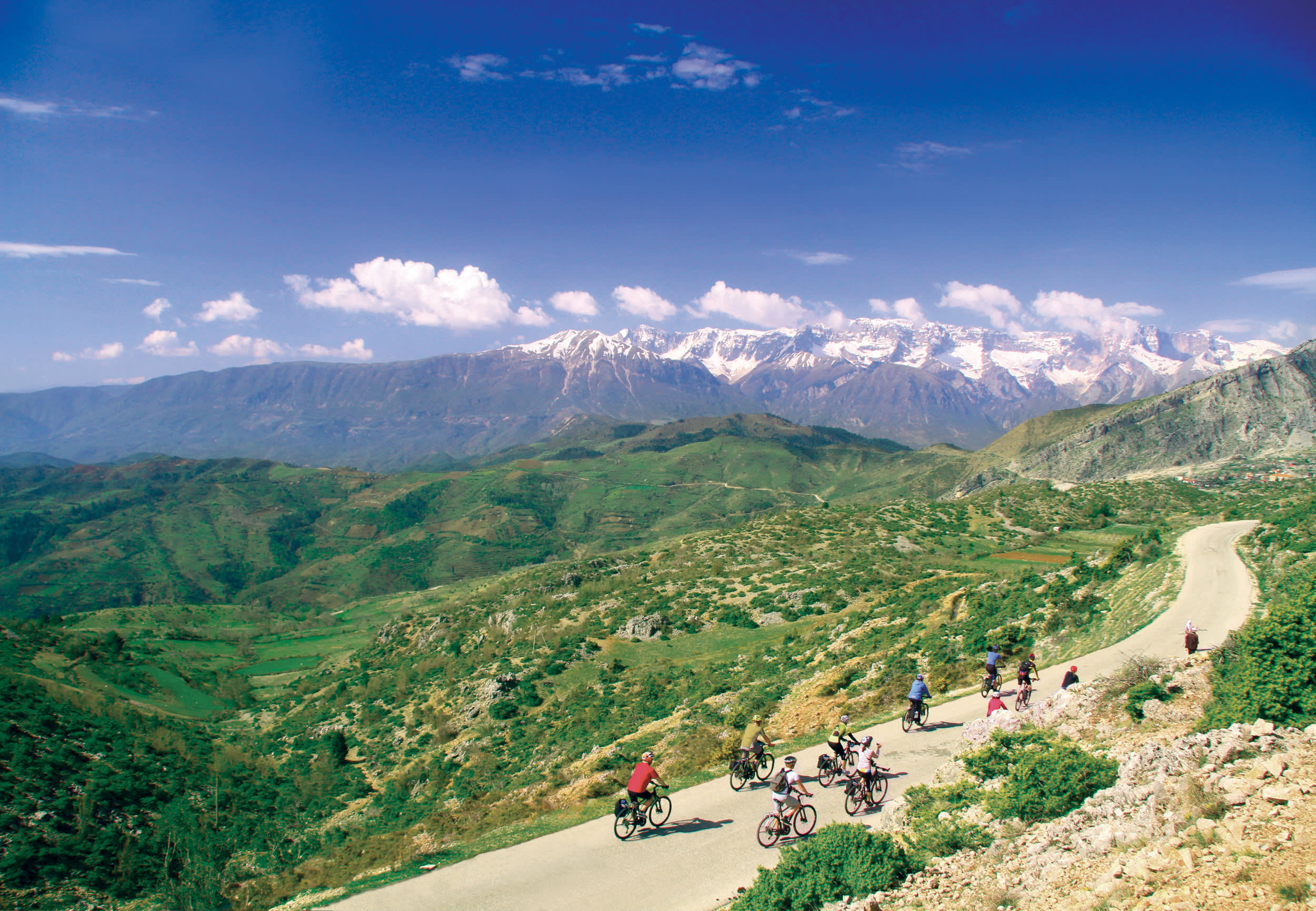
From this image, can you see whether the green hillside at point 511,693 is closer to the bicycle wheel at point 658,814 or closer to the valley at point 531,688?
the valley at point 531,688

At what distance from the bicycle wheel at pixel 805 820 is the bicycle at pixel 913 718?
23.5ft

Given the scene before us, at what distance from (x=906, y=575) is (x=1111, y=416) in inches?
5271

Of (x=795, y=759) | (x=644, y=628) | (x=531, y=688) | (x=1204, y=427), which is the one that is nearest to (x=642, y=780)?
(x=795, y=759)

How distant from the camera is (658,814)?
58.0 ft

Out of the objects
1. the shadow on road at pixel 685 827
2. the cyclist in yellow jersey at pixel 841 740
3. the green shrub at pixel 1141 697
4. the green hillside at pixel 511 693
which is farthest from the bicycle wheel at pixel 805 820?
the green shrub at pixel 1141 697

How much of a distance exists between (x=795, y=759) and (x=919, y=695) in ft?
19.4

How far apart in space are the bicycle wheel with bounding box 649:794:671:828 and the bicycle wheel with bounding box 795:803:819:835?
358cm

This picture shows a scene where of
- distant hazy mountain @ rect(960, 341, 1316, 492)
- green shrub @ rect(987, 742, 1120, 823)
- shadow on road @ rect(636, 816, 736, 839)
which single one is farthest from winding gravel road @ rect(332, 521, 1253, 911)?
distant hazy mountain @ rect(960, 341, 1316, 492)

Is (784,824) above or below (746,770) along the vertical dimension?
above

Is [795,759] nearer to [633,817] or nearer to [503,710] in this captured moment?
[633,817]

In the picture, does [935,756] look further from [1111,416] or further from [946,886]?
[1111,416]

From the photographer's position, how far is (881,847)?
11.6m

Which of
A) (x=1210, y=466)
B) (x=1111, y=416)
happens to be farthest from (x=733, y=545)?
(x=1111, y=416)

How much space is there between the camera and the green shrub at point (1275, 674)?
12.3 metres
